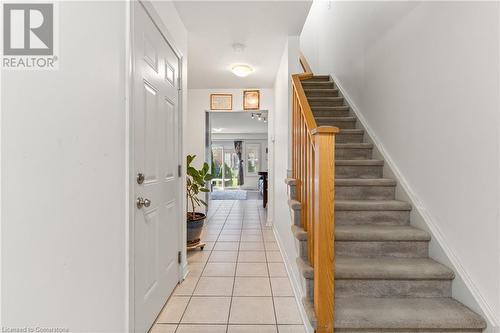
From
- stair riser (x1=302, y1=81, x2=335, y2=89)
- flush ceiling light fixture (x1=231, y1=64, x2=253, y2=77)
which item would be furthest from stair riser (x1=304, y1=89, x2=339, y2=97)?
flush ceiling light fixture (x1=231, y1=64, x2=253, y2=77)

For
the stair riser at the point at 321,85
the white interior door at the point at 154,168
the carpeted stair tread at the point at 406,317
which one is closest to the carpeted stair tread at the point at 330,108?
the stair riser at the point at 321,85

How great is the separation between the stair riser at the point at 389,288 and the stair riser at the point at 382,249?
0.79 feet

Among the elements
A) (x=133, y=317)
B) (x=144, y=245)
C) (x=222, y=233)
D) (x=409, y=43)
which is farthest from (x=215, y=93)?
(x=133, y=317)

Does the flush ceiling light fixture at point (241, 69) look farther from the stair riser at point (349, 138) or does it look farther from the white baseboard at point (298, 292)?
the white baseboard at point (298, 292)

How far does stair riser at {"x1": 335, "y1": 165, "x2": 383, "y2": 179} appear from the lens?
270 centimetres

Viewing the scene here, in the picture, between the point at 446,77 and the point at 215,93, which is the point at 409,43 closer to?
the point at 446,77

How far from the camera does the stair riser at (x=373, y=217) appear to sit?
220cm

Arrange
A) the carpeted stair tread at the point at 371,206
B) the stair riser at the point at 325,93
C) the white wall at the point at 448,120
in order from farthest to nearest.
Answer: the stair riser at the point at 325,93 < the carpeted stair tread at the point at 371,206 < the white wall at the point at 448,120

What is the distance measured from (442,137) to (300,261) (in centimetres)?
131

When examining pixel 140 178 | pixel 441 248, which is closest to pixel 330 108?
pixel 441 248

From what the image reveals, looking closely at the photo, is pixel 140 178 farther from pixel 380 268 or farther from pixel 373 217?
pixel 373 217

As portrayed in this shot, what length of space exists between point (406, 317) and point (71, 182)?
1.85 m

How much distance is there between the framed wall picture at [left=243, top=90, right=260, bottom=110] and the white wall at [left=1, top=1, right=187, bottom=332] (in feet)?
11.7

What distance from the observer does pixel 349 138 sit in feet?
10.4
